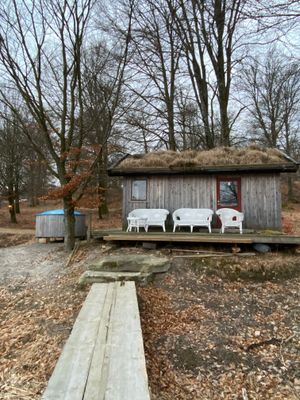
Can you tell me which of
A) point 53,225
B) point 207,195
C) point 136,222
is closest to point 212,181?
point 207,195

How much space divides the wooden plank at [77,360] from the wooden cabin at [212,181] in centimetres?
736

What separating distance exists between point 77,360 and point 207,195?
909cm

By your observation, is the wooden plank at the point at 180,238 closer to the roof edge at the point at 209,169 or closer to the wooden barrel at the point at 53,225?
the roof edge at the point at 209,169

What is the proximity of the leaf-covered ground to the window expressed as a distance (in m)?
4.98

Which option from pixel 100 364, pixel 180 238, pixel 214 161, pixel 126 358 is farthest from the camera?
pixel 214 161

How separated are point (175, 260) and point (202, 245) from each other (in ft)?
5.50

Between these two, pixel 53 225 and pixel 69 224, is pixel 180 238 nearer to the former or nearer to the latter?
pixel 69 224

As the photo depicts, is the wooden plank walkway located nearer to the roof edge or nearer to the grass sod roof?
the roof edge

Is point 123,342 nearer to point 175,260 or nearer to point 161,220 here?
point 175,260

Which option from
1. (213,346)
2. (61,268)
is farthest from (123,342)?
(61,268)

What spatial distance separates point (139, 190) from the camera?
12.2 m

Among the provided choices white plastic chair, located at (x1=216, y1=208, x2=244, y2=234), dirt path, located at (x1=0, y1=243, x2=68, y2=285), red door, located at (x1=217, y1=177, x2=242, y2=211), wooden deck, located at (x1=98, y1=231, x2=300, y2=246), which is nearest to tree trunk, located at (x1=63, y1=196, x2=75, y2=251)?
dirt path, located at (x1=0, y1=243, x2=68, y2=285)

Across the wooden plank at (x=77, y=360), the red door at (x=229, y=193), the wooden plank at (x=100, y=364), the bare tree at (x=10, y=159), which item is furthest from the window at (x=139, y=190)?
the bare tree at (x=10, y=159)

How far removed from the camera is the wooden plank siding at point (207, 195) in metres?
11.0
